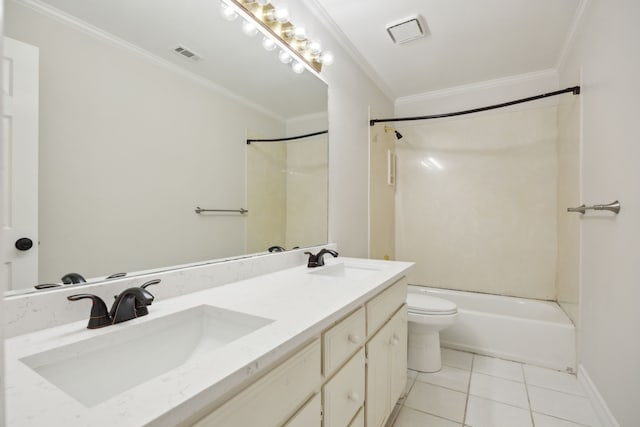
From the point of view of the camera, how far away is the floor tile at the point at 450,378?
1977mm

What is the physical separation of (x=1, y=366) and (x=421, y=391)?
210cm

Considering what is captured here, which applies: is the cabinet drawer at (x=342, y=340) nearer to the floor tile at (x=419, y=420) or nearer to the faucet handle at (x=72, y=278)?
the faucet handle at (x=72, y=278)

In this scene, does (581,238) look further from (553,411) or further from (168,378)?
(168,378)

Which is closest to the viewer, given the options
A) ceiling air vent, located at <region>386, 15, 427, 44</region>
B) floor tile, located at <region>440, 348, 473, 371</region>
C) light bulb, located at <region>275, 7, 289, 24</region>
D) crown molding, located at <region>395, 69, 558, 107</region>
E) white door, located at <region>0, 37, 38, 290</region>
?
white door, located at <region>0, 37, 38, 290</region>

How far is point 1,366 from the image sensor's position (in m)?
0.33

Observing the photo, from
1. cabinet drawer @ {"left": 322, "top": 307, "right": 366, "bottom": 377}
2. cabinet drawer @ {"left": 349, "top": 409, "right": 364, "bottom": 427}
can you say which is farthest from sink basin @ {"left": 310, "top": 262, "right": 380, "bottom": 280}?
cabinet drawer @ {"left": 349, "top": 409, "right": 364, "bottom": 427}

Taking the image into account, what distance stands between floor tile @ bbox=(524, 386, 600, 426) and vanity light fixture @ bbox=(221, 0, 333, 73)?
2386 mm

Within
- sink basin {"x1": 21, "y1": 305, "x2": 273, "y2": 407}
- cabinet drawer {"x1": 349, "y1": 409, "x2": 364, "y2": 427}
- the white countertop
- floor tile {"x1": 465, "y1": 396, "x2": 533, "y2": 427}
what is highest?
the white countertop

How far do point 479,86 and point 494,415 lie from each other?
9.14ft

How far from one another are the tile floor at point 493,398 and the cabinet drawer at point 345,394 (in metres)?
0.73

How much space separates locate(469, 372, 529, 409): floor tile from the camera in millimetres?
1805

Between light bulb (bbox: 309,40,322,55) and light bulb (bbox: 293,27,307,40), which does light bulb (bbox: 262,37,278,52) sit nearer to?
light bulb (bbox: 293,27,307,40)

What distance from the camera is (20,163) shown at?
0.73m

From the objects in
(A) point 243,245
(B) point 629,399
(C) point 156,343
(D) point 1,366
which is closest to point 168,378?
(D) point 1,366
